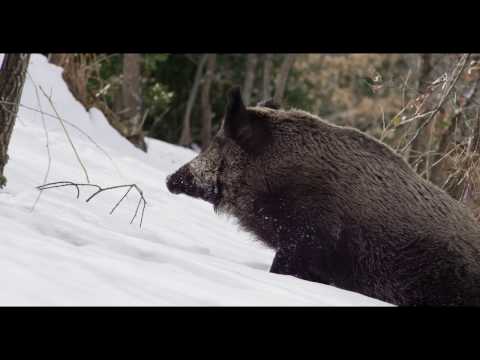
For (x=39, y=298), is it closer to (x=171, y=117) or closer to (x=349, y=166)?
(x=349, y=166)

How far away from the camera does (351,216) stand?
471 cm

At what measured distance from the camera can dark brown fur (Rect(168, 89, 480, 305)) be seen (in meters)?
4.65

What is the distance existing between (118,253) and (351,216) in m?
1.66

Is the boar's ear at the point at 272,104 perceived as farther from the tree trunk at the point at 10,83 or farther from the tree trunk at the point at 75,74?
the tree trunk at the point at 75,74

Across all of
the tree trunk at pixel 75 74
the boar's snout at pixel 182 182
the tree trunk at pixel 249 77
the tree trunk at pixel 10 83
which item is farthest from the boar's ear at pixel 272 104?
the tree trunk at pixel 249 77

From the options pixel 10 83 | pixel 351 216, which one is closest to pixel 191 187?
pixel 351 216

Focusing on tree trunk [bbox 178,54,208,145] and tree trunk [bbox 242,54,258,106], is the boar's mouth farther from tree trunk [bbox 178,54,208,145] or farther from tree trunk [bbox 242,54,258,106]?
tree trunk [bbox 242,54,258,106]

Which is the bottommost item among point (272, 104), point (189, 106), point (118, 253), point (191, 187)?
point (118, 253)

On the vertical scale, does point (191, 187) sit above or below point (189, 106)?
below

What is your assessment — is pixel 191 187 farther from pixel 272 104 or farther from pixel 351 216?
pixel 351 216

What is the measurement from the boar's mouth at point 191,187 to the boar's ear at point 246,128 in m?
0.38

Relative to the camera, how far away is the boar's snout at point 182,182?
535cm
